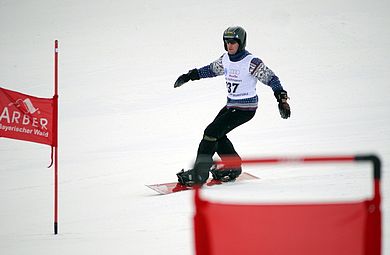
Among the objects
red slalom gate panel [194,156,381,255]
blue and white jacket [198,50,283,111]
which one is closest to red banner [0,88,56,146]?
blue and white jacket [198,50,283,111]

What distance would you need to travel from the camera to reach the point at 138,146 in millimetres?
9570

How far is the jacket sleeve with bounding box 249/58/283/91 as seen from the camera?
666 cm

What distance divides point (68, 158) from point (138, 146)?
3.34 feet

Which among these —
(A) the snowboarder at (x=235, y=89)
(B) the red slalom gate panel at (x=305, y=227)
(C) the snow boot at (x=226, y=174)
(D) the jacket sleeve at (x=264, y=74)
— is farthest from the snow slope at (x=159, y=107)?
(B) the red slalom gate panel at (x=305, y=227)

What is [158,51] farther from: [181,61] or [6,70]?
[6,70]

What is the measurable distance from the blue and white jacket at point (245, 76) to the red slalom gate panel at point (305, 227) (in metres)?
4.13

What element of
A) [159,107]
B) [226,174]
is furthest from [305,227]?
[159,107]

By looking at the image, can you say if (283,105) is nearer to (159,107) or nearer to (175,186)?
(175,186)

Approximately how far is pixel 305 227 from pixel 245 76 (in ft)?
14.3

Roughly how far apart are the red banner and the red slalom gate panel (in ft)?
11.3

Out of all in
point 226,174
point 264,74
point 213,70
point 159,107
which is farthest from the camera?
point 159,107

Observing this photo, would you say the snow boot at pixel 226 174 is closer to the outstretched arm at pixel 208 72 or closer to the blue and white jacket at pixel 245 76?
the blue and white jacket at pixel 245 76

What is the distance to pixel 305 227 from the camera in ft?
8.52

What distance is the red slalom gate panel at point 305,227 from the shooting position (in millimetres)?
2584
